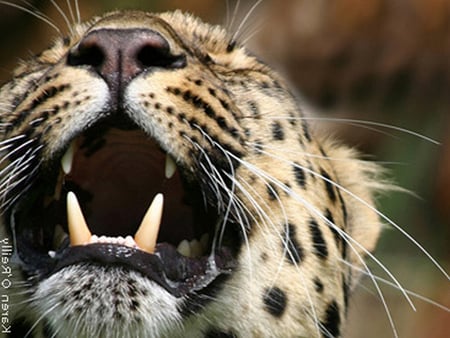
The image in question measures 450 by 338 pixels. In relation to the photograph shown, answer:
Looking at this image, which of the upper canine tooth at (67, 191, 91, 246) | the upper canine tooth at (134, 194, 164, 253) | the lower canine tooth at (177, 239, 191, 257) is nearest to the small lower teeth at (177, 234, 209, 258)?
the lower canine tooth at (177, 239, 191, 257)

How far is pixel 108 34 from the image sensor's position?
3.58 meters

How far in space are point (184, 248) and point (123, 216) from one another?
14.4 inches

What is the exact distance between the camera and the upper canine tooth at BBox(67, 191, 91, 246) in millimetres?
3508

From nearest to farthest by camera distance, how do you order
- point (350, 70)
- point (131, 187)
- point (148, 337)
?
point (148, 337) → point (131, 187) → point (350, 70)

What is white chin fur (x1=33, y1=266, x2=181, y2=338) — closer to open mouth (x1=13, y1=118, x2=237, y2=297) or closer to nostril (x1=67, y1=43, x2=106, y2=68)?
open mouth (x1=13, y1=118, x2=237, y2=297)

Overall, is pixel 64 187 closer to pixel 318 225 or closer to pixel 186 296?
pixel 186 296

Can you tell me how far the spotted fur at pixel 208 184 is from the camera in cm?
351

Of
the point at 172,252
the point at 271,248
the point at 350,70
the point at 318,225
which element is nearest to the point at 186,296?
the point at 172,252

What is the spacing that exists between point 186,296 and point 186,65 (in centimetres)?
75

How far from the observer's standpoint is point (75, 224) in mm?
3521

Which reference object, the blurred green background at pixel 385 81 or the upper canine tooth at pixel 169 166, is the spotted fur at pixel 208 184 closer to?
the upper canine tooth at pixel 169 166

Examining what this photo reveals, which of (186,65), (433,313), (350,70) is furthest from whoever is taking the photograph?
(350,70)

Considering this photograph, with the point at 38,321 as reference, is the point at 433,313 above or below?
below

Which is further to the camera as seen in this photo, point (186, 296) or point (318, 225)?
point (318, 225)
